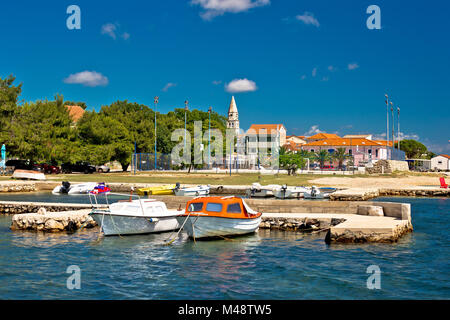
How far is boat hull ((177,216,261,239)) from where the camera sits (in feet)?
76.7

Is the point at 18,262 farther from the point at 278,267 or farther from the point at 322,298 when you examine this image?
the point at 322,298

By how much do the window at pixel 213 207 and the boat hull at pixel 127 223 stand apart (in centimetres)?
252

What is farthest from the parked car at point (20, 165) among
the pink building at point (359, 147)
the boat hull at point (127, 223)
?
the pink building at point (359, 147)

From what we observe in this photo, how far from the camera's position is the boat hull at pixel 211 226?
23375mm

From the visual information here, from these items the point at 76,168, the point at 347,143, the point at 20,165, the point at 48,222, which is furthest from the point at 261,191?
the point at 347,143

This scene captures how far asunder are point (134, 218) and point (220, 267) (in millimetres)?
7601

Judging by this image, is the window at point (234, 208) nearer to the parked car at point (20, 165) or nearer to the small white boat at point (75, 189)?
the small white boat at point (75, 189)

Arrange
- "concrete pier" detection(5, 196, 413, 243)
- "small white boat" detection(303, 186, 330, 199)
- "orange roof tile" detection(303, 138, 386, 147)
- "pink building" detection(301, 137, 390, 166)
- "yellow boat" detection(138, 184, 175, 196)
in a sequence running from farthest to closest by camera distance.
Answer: "orange roof tile" detection(303, 138, 386, 147), "pink building" detection(301, 137, 390, 166), "yellow boat" detection(138, 184, 175, 196), "small white boat" detection(303, 186, 330, 199), "concrete pier" detection(5, 196, 413, 243)

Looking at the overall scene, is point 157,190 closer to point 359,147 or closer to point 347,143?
point 359,147

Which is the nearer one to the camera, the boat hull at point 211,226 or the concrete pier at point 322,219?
the concrete pier at point 322,219

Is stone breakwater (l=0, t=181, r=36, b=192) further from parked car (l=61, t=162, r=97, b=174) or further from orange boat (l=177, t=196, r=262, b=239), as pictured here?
orange boat (l=177, t=196, r=262, b=239)

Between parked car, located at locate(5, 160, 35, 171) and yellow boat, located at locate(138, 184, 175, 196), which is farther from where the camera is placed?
parked car, located at locate(5, 160, 35, 171)

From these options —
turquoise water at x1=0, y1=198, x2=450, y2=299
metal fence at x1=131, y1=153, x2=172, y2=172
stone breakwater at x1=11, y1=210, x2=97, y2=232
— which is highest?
metal fence at x1=131, y1=153, x2=172, y2=172

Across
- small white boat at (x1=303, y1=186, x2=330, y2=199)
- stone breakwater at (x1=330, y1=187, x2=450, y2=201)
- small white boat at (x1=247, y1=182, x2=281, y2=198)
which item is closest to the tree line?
small white boat at (x1=247, y1=182, x2=281, y2=198)
